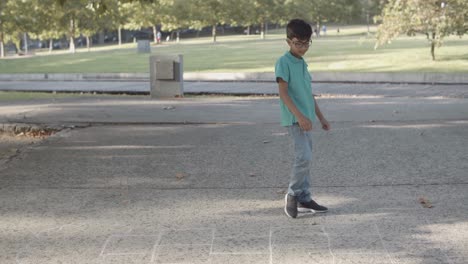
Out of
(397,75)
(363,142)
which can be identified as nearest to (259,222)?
(363,142)

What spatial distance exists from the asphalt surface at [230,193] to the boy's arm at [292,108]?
0.77 m

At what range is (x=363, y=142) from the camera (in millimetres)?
8828

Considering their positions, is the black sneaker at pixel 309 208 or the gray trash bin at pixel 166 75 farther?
the gray trash bin at pixel 166 75

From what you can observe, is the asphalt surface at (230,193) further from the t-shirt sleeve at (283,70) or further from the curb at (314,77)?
the curb at (314,77)

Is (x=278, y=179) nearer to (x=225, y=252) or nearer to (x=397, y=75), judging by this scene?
(x=225, y=252)

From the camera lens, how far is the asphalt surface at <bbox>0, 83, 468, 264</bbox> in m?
4.66

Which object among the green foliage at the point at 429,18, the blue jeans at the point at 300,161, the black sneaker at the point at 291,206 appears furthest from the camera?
the green foliage at the point at 429,18

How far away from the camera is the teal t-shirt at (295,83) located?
5191 mm

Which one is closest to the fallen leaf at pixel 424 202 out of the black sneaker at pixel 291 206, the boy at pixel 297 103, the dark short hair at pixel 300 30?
the boy at pixel 297 103

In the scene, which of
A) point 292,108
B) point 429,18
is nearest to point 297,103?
point 292,108

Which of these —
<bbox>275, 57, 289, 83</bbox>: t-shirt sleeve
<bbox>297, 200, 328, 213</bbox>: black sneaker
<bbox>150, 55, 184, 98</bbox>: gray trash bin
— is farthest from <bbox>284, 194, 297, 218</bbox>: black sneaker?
<bbox>150, 55, 184, 98</bbox>: gray trash bin

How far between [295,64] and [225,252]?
1.58 m

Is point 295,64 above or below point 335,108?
above

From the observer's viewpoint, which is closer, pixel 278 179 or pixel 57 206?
pixel 57 206
